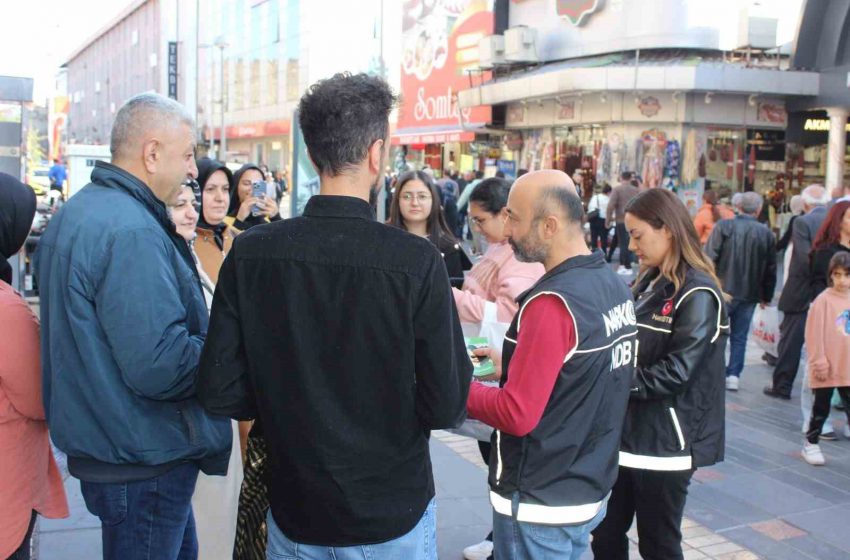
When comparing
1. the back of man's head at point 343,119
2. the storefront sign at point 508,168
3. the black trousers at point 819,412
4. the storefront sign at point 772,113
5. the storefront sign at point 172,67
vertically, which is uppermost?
the storefront sign at point 172,67

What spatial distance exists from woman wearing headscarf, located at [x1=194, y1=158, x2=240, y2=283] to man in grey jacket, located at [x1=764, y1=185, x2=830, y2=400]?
5.33 meters

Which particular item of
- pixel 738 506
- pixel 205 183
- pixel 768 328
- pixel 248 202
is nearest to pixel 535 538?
pixel 205 183

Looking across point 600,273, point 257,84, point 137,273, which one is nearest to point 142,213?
point 137,273

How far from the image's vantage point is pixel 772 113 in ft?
64.4

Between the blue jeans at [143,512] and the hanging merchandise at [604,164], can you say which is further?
the hanging merchandise at [604,164]

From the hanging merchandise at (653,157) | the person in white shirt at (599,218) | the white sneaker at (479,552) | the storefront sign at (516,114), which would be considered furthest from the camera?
the storefront sign at (516,114)

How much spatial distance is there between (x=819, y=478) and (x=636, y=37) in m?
16.1

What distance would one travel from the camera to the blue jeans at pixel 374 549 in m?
1.96

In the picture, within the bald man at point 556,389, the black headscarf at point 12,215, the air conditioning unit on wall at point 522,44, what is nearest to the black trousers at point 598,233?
the air conditioning unit on wall at point 522,44

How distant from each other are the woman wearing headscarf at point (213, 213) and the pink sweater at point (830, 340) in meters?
4.17

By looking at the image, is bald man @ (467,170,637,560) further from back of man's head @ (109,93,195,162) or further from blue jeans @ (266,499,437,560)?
back of man's head @ (109,93,195,162)

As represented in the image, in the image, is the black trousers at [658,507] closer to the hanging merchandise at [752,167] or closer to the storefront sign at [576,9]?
the hanging merchandise at [752,167]

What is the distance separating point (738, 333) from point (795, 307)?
0.75m

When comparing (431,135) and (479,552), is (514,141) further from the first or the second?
(479,552)
